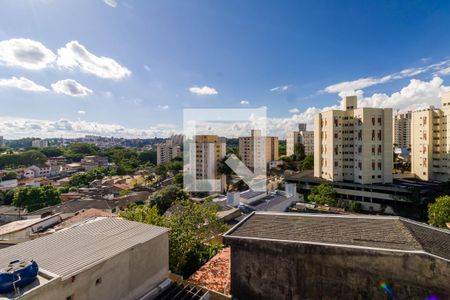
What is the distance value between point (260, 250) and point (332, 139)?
17940mm

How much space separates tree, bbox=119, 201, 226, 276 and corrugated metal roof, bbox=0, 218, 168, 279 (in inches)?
72.4

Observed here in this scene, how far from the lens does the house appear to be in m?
36.8

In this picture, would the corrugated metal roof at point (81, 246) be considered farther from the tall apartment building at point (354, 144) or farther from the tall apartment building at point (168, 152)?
the tall apartment building at point (168, 152)

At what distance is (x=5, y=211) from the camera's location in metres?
18.5

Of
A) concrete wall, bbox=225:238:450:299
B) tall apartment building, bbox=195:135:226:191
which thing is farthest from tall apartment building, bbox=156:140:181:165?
concrete wall, bbox=225:238:450:299

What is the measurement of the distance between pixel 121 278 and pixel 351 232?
184 inches

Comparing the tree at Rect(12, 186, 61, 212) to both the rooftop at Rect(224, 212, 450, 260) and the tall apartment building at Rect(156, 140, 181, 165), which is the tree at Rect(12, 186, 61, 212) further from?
the tall apartment building at Rect(156, 140, 181, 165)

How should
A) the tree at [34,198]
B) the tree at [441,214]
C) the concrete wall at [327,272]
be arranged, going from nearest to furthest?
1. the concrete wall at [327,272]
2. the tree at [441,214]
3. the tree at [34,198]

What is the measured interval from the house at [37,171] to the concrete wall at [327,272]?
144 feet

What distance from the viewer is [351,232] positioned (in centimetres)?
492

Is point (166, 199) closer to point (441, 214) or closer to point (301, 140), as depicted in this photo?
point (441, 214)

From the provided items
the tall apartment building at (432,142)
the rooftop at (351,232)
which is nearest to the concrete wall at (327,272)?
the rooftop at (351,232)

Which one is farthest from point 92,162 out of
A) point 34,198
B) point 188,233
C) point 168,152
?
point 188,233

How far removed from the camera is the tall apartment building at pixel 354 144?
18953 mm
